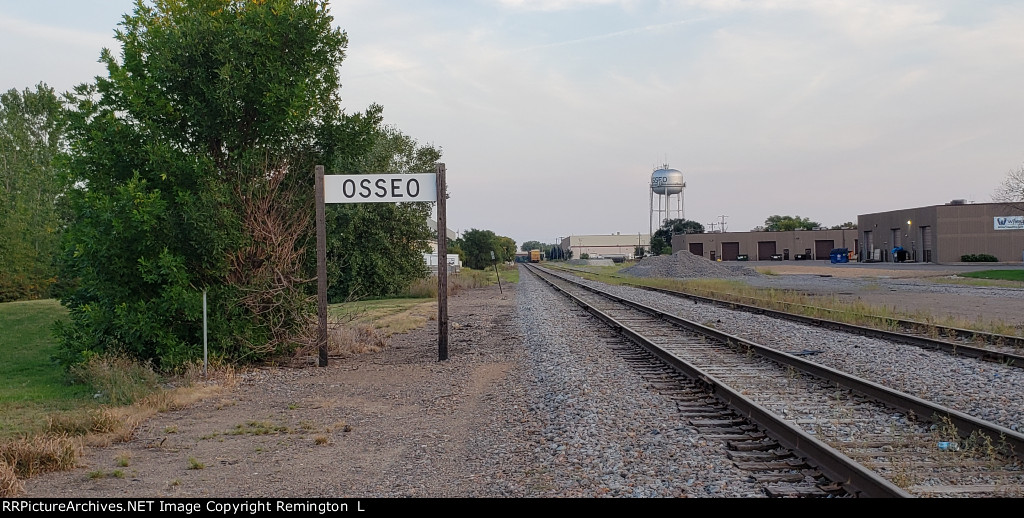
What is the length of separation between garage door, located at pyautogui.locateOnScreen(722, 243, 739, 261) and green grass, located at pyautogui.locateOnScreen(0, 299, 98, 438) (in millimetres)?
106745

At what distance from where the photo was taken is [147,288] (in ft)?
41.1

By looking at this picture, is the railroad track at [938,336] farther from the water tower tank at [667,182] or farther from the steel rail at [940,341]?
the water tower tank at [667,182]

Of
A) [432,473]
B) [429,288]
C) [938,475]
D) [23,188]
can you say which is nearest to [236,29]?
[432,473]

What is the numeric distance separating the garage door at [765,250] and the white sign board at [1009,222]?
4667cm

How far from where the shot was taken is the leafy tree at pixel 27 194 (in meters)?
41.4

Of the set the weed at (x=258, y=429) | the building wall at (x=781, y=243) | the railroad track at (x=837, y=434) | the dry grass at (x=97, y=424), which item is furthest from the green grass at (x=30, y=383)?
the building wall at (x=781, y=243)

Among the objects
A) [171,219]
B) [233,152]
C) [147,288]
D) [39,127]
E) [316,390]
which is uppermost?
[39,127]

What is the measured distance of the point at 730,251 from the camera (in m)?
120

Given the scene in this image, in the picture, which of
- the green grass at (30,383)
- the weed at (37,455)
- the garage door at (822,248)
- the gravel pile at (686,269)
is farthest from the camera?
the garage door at (822,248)

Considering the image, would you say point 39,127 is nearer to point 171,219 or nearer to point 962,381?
point 171,219

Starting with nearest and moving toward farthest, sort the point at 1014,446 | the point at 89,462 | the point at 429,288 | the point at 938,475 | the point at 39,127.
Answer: the point at 938,475, the point at 1014,446, the point at 89,462, the point at 429,288, the point at 39,127

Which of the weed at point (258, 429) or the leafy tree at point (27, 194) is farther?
the leafy tree at point (27, 194)

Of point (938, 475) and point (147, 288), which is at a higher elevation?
point (147, 288)

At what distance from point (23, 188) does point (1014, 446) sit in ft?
184
